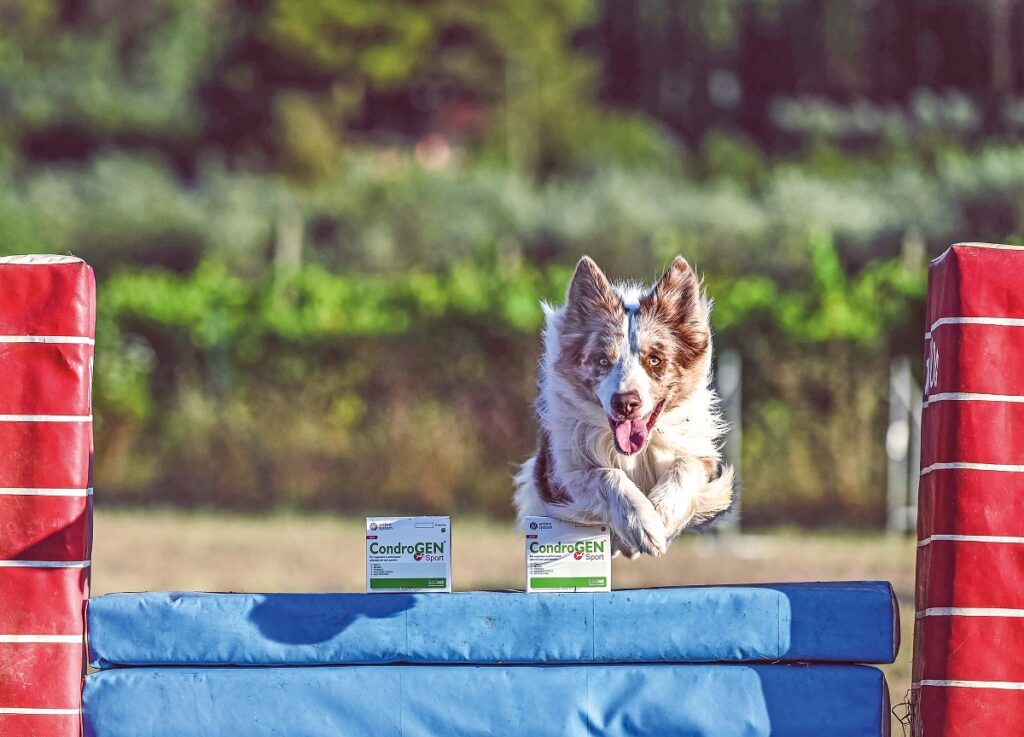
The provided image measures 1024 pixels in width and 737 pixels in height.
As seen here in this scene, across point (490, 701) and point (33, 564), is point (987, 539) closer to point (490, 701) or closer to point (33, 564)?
point (490, 701)

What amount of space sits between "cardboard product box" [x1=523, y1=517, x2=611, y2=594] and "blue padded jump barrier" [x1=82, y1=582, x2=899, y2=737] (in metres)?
0.12

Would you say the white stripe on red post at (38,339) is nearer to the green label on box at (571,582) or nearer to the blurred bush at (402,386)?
the green label on box at (571,582)

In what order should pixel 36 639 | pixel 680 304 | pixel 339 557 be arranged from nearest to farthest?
1. pixel 36 639
2. pixel 680 304
3. pixel 339 557

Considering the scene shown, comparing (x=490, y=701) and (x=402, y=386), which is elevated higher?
(x=402, y=386)

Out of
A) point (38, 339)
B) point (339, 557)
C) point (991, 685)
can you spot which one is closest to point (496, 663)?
point (991, 685)

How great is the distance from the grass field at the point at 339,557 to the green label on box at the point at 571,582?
4109 millimetres

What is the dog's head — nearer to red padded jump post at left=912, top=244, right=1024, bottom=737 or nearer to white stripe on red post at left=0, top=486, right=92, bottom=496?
red padded jump post at left=912, top=244, right=1024, bottom=737

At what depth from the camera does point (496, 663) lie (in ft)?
13.2

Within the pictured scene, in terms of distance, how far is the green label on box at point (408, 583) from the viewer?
165 inches

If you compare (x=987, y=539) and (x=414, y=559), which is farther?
(x=414, y=559)

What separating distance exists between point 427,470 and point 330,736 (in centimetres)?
936

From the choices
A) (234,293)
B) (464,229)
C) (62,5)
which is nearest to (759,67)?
(464,229)

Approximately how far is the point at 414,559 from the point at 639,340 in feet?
3.33

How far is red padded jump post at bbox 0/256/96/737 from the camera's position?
407 cm
